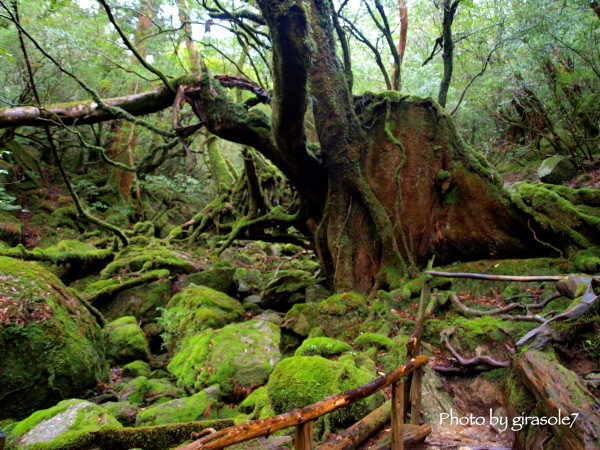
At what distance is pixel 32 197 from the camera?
12773mm

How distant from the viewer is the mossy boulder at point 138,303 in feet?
25.0

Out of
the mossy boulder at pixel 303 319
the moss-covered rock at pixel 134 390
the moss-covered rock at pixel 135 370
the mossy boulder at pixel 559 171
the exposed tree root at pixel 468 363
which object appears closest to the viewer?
the exposed tree root at pixel 468 363

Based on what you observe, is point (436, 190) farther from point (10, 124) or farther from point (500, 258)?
point (10, 124)

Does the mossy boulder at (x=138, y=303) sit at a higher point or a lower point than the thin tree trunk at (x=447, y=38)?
lower

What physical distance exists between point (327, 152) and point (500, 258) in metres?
3.70

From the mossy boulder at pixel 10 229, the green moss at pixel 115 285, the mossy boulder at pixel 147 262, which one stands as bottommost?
the green moss at pixel 115 285

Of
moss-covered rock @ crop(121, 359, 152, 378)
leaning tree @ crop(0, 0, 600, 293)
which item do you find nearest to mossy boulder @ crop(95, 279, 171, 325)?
moss-covered rock @ crop(121, 359, 152, 378)

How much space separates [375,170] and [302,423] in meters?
5.69

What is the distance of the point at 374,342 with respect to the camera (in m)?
4.37

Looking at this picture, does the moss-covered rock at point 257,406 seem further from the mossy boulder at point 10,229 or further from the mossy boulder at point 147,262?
the mossy boulder at point 10,229

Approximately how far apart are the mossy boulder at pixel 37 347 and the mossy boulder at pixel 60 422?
48.0 inches

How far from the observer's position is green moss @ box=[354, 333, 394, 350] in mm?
4242

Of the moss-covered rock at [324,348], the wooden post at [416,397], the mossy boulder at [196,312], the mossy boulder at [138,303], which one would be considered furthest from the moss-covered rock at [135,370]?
the wooden post at [416,397]

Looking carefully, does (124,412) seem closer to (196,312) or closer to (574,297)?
(196,312)
